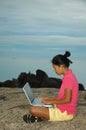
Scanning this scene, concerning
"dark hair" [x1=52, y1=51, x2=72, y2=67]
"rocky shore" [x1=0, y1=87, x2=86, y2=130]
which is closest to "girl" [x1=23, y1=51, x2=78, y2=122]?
"dark hair" [x1=52, y1=51, x2=72, y2=67]

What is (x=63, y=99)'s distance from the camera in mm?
9008

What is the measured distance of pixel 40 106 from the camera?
9.50 meters

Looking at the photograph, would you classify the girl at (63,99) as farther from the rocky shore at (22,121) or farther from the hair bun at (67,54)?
the rocky shore at (22,121)

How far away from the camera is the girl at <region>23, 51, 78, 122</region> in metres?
9.01

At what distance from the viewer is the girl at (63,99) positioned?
901 cm

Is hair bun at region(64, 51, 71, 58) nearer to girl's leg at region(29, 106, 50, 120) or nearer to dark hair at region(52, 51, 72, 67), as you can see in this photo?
dark hair at region(52, 51, 72, 67)

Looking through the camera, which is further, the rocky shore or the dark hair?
the rocky shore

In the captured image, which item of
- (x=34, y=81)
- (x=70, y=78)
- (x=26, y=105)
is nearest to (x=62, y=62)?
(x=70, y=78)

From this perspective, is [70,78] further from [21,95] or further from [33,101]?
[21,95]

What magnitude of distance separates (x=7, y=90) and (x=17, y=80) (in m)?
7.16

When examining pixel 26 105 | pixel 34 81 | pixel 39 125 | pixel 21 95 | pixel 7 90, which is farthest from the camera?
pixel 34 81

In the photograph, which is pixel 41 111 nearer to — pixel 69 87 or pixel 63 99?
pixel 63 99

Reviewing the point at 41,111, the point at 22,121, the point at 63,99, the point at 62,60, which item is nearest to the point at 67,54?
the point at 62,60

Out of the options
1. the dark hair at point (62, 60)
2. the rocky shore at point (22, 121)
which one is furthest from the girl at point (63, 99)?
the rocky shore at point (22, 121)
